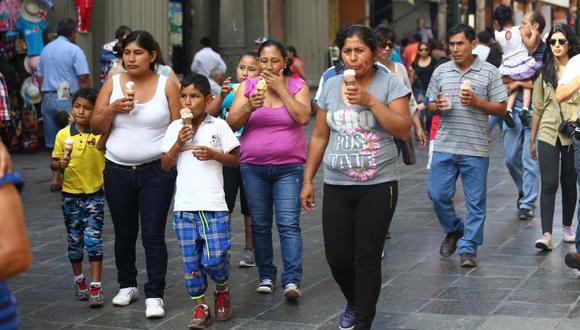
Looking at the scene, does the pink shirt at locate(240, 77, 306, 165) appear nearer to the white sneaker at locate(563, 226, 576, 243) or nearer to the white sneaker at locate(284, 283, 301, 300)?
the white sneaker at locate(284, 283, 301, 300)

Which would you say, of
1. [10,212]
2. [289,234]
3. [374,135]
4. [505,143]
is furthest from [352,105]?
[505,143]

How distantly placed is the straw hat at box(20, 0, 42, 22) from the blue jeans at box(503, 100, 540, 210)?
25.9 feet

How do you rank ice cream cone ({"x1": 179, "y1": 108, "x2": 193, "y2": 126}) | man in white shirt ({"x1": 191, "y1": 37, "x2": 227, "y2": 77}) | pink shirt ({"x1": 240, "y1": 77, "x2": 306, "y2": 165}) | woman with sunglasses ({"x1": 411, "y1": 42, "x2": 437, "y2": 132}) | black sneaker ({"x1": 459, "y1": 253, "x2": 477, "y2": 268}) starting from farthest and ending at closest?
woman with sunglasses ({"x1": 411, "y1": 42, "x2": 437, "y2": 132})
man in white shirt ({"x1": 191, "y1": 37, "x2": 227, "y2": 77})
black sneaker ({"x1": 459, "y1": 253, "x2": 477, "y2": 268})
pink shirt ({"x1": 240, "y1": 77, "x2": 306, "y2": 165})
ice cream cone ({"x1": 179, "y1": 108, "x2": 193, "y2": 126})

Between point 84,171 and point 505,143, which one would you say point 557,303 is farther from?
point 505,143

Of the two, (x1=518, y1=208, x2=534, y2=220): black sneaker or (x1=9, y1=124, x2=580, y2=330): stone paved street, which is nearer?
(x1=9, y1=124, x2=580, y2=330): stone paved street

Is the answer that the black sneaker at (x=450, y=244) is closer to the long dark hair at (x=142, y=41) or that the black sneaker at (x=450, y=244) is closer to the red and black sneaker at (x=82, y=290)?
the red and black sneaker at (x=82, y=290)

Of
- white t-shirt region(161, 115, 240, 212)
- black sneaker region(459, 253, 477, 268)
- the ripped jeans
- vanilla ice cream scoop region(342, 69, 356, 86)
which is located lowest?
black sneaker region(459, 253, 477, 268)

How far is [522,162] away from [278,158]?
14.4 ft

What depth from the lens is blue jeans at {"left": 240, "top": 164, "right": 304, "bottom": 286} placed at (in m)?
7.21

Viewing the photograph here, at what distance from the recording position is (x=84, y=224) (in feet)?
23.6

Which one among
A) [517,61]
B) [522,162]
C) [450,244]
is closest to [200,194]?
[450,244]

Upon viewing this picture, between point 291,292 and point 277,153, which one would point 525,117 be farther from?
point 291,292

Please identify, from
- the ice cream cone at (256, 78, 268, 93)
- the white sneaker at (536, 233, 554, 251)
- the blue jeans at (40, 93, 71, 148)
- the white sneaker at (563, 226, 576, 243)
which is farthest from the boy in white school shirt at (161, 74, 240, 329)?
the blue jeans at (40, 93, 71, 148)

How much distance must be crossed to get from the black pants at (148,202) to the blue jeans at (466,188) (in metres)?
2.43
